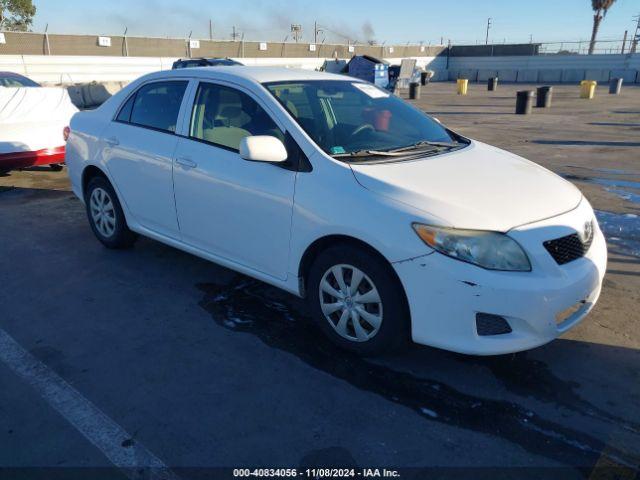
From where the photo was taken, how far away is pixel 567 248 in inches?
119

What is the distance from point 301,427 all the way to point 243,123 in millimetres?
2157

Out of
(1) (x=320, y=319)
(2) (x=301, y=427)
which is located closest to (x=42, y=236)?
(1) (x=320, y=319)

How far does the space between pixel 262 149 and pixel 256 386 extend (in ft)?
4.69

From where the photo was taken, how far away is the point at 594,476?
7.73 ft

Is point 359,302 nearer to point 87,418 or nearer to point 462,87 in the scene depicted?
point 87,418

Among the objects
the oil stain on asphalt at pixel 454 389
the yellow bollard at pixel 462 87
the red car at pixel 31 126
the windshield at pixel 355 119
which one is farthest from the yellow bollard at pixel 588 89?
the oil stain on asphalt at pixel 454 389

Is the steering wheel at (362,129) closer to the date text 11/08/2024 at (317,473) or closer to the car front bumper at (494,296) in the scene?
the car front bumper at (494,296)

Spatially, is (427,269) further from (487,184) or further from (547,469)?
(547,469)

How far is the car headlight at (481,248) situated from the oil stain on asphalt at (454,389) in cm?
73

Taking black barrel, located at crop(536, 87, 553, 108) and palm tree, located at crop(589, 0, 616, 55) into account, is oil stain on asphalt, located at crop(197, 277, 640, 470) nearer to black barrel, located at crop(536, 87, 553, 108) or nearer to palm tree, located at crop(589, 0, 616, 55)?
black barrel, located at crop(536, 87, 553, 108)

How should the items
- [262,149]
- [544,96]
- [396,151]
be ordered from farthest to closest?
[544,96] < [396,151] < [262,149]

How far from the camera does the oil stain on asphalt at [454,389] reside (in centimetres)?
257

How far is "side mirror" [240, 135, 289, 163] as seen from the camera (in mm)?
3326

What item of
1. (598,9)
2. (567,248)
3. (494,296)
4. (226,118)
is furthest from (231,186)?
(598,9)
